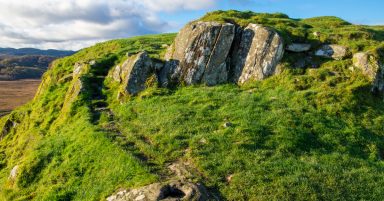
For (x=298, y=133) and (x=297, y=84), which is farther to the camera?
(x=297, y=84)

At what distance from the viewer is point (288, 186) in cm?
1789

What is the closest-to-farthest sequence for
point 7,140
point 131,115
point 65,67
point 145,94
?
1. point 131,115
2. point 145,94
3. point 7,140
4. point 65,67

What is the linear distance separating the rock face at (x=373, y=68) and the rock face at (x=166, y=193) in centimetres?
1744

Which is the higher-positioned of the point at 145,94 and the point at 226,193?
the point at 145,94

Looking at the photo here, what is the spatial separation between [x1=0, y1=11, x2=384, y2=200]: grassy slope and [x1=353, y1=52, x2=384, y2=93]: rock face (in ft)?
2.30

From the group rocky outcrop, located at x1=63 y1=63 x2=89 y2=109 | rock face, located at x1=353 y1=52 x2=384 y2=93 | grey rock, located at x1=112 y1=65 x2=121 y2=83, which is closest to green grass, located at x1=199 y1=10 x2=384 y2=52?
rock face, located at x1=353 y1=52 x2=384 y2=93

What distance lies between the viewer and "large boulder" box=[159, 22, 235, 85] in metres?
31.8

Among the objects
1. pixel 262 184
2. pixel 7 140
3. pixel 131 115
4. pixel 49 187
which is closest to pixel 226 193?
Answer: pixel 262 184

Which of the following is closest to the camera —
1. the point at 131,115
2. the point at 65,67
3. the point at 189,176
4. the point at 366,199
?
the point at 366,199

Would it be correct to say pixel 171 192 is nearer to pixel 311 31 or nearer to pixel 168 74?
pixel 168 74

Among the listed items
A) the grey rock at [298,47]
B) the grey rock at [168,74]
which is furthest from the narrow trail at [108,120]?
the grey rock at [298,47]

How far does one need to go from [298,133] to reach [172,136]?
774 centimetres

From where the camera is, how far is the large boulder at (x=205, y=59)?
104ft

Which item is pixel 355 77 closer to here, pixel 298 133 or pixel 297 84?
Result: pixel 297 84
